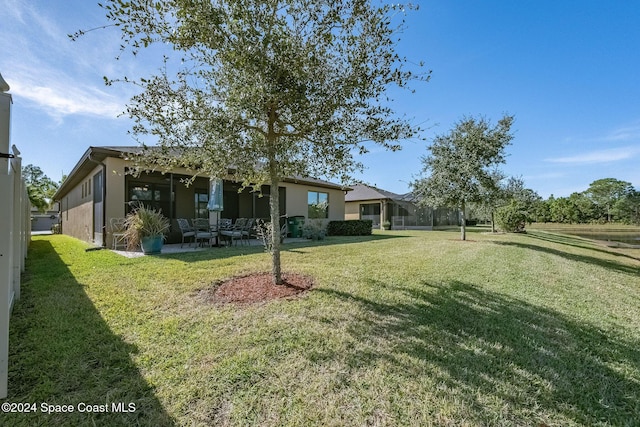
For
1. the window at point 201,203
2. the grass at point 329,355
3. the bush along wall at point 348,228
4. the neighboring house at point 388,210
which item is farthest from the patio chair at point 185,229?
the neighboring house at point 388,210

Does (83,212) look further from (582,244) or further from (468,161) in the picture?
(582,244)

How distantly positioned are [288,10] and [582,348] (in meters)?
5.59

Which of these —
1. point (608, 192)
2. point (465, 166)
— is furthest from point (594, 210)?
point (465, 166)

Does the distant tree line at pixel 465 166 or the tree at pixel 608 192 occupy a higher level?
the tree at pixel 608 192

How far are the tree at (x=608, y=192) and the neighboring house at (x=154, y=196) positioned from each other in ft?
216

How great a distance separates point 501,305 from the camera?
4.66 meters

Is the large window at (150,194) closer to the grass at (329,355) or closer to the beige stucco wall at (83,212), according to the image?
the beige stucco wall at (83,212)

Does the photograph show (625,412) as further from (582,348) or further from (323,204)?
(323,204)

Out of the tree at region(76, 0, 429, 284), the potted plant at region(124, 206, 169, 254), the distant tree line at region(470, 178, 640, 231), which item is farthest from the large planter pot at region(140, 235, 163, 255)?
the distant tree line at region(470, 178, 640, 231)

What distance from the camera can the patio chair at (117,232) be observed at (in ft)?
30.4

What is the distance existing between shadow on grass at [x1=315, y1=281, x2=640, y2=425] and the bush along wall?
42.8 feet

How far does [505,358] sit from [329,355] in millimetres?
1810

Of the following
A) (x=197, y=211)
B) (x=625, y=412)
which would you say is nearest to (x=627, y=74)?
(x=625, y=412)

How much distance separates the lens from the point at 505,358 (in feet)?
9.79
